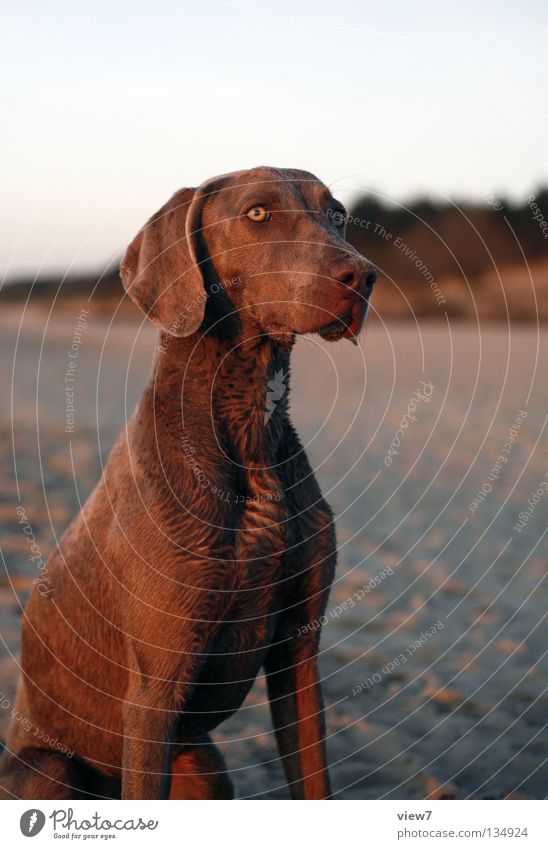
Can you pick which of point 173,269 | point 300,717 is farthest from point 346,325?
point 300,717

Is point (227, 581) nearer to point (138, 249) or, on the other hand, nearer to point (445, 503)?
point (138, 249)

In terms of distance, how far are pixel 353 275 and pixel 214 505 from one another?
3.66 ft

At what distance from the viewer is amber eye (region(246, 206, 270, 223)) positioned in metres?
4.59

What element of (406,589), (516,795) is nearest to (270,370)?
(516,795)

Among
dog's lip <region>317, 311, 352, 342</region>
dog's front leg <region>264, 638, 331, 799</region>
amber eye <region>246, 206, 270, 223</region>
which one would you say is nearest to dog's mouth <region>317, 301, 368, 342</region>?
dog's lip <region>317, 311, 352, 342</region>

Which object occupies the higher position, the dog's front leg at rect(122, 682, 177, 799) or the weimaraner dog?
the weimaraner dog

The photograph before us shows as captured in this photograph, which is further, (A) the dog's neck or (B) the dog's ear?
(A) the dog's neck

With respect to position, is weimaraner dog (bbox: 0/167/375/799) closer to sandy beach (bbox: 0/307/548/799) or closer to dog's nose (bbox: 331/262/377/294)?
Answer: dog's nose (bbox: 331/262/377/294)

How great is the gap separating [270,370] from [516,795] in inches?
123

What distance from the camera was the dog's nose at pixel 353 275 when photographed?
4381 millimetres

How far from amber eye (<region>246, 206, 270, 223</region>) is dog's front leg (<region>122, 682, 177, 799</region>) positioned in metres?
1.96

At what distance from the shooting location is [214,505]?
15.3ft

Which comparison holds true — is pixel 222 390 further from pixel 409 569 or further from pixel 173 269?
pixel 409 569

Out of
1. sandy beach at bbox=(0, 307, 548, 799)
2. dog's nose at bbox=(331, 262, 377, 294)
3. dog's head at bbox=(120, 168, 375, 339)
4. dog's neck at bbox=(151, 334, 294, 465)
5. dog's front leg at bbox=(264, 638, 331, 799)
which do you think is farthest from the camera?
sandy beach at bbox=(0, 307, 548, 799)
